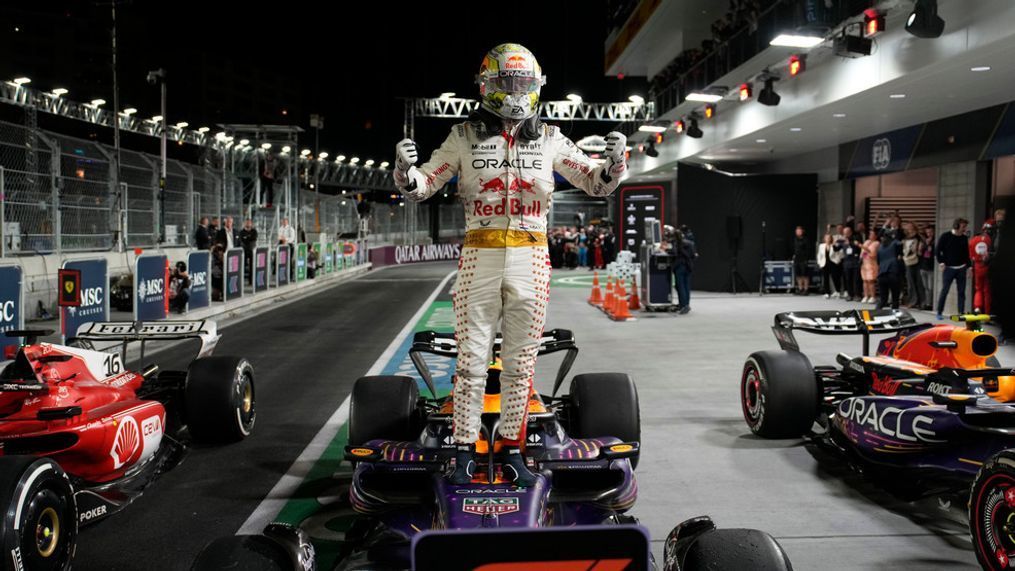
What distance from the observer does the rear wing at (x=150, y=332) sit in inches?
271

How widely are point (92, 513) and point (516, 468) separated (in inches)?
95.5

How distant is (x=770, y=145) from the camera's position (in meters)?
23.9

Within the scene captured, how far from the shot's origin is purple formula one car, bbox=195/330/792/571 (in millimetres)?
2410

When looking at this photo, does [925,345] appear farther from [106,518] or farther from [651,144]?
[651,144]

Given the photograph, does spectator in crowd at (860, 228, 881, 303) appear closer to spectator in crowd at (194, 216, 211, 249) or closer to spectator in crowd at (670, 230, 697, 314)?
spectator in crowd at (670, 230, 697, 314)

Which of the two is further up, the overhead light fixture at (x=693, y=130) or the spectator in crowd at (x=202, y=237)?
the overhead light fixture at (x=693, y=130)

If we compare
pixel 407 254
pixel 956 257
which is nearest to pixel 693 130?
pixel 956 257

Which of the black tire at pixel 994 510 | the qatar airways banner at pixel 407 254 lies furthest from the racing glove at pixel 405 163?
the qatar airways banner at pixel 407 254

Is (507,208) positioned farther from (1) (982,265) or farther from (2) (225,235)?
(2) (225,235)

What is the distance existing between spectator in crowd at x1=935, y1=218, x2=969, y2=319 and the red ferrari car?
13376mm

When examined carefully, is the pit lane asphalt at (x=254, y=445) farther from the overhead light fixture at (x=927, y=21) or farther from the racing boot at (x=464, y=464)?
the overhead light fixture at (x=927, y=21)

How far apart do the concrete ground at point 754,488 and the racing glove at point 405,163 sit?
89.2 inches

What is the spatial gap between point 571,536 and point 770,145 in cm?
2305

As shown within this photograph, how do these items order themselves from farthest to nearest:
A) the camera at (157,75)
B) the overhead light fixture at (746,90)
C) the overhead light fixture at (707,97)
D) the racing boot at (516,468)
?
the camera at (157,75), the overhead light fixture at (707,97), the overhead light fixture at (746,90), the racing boot at (516,468)
